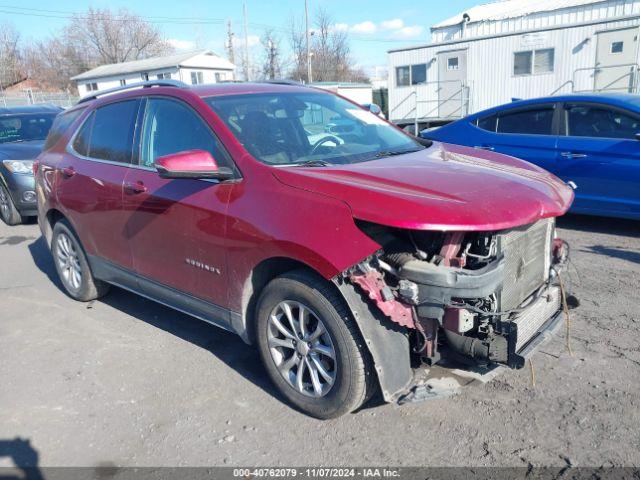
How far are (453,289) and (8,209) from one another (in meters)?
8.33

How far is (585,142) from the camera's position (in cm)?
626

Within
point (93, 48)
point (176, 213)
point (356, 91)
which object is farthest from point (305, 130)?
point (93, 48)

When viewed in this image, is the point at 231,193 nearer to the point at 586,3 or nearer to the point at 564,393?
the point at 564,393

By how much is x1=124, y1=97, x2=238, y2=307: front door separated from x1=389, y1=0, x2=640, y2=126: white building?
13476mm

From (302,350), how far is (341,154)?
1315mm

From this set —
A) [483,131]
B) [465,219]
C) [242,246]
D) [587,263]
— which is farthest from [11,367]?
[483,131]

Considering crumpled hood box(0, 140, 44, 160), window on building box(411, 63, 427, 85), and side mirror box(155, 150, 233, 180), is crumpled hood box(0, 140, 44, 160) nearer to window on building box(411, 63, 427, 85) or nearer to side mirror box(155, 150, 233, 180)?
side mirror box(155, 150, 233, 180)

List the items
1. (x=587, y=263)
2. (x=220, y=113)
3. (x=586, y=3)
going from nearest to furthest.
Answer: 1. (x=220, y=113)
2. (x=587, y=263)
3. (x=586, y=3)

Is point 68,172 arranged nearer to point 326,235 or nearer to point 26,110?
point 326,235

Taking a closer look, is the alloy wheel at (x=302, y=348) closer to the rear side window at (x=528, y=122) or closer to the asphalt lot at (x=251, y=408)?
the asphalt lot at (x=251, y=408)

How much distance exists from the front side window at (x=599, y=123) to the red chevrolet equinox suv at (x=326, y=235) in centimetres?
→ 313

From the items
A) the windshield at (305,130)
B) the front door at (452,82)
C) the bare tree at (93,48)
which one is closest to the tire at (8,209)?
the windshield at (305,130)

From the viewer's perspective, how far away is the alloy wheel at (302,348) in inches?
117

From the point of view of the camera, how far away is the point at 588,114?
6.39 meters
